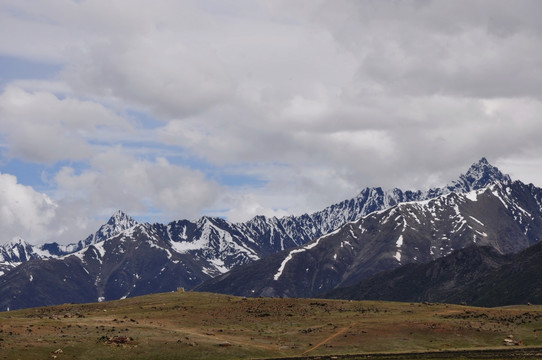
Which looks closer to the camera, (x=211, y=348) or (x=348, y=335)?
(x=211, y=348)

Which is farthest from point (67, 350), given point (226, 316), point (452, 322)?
point (452, 322)

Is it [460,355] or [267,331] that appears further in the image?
[267,331]

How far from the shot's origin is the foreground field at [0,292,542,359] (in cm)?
11162

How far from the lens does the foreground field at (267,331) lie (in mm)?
111625

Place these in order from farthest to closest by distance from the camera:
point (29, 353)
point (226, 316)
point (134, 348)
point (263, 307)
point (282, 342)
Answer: point (263, 307) → point (226, 316) → point (282, 342) → point (134, 348) → point (29, 353)

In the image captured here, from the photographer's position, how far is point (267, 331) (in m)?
136

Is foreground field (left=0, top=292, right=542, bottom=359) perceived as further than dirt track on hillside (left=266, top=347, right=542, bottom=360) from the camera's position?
Yes

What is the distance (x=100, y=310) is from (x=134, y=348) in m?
59.1

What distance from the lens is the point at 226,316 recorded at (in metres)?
154

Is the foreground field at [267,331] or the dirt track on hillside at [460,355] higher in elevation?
the foreground field at [267,331]

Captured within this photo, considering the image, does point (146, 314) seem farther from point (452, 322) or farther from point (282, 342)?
point (452, 322)

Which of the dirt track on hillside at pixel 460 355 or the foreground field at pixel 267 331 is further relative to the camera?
the foreground field at pixel 267 331

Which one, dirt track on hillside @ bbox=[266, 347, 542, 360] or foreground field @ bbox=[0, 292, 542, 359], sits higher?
foreground field @ bbox=[0, 292, 542, 359]

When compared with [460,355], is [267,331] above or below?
above
